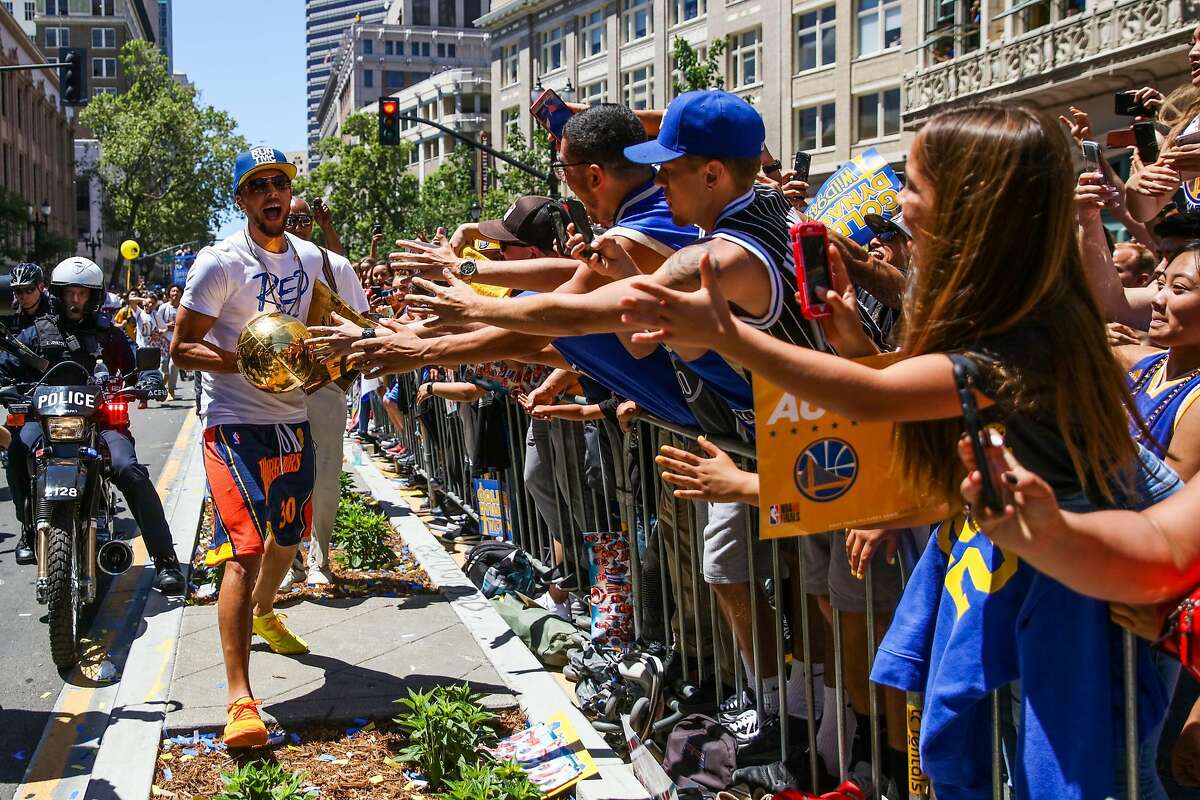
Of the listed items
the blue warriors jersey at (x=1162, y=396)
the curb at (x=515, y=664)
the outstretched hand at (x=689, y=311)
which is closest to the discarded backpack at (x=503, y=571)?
the curb at (x=515, y=664)

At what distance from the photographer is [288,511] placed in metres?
5.55

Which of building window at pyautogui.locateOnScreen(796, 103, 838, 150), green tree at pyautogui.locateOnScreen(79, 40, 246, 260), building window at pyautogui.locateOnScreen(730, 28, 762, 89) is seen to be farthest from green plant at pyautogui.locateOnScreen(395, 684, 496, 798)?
green tree at pyautogui.locateOnScreen(79, 40, 246, 260)

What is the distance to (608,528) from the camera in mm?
6020

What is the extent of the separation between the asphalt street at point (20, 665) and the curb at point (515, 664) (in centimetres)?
196

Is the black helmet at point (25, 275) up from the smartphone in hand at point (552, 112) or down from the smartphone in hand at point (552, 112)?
down

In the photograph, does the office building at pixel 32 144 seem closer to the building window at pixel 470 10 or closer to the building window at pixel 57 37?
the building window at pixel 57 37

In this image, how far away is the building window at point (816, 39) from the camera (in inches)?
1633

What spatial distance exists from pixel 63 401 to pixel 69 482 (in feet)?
2.03

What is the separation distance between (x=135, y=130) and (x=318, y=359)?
88528 millimetres

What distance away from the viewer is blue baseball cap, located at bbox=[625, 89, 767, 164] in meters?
3.59

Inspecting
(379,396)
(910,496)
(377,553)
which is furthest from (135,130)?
(910,496)

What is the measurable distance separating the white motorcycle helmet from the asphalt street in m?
1.83

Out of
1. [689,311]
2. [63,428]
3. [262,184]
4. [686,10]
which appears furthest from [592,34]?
[689,311]

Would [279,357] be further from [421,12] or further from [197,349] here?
[421,12]
